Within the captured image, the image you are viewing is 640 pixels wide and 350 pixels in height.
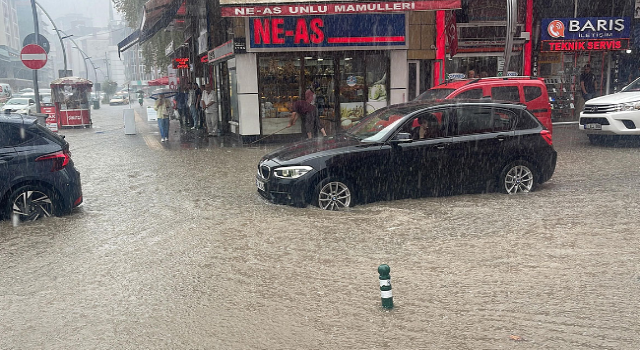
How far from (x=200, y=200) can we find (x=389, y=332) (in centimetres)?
558

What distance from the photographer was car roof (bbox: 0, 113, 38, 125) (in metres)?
8.01

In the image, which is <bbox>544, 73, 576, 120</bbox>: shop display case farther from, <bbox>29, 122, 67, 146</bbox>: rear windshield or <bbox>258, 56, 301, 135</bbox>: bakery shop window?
<bbox>29, 122, 67, 146</bbox>: rear windshield

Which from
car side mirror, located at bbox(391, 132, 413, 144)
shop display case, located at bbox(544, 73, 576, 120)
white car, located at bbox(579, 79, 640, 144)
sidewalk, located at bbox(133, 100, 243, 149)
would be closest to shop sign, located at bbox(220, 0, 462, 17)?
sidewalk, located at bbox(133, 100, 243, 149)

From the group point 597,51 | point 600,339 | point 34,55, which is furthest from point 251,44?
point 600,339

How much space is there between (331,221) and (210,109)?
42.6 feet

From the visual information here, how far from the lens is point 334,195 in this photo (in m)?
8.25

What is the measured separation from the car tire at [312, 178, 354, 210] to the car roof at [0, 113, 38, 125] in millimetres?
4152

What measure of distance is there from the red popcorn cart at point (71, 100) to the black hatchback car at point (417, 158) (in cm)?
2046

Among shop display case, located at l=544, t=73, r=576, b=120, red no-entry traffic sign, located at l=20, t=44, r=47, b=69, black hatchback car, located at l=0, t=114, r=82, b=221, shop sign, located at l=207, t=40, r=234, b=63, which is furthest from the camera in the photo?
shop display case, located at l=544, t=73, r=576, b=120

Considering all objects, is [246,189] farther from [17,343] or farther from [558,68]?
[558,68]

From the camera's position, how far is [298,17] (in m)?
16.9

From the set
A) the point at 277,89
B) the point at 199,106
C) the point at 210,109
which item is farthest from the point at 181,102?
the point at 277,89

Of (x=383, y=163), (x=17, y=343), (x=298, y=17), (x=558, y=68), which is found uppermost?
(x=298, y=17)

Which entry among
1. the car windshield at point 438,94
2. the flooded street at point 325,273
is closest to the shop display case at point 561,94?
the car windshield at point 438,94
